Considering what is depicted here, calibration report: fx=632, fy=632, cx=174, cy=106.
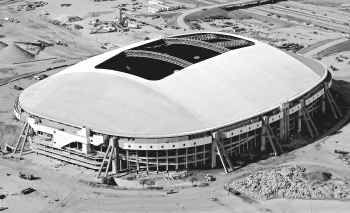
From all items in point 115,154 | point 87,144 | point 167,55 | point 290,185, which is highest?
point 167,55

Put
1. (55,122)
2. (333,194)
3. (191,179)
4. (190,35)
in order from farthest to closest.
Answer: (190,35), (55,122), (191,179), (333,194)

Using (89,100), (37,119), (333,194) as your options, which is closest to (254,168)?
(333,194)

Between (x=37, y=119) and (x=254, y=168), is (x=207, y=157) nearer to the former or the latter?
(x=254, y=168)

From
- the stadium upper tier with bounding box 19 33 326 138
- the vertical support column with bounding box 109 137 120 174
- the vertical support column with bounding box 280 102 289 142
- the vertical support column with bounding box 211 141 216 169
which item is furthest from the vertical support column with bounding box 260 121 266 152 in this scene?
the vertical support column with bounding box 109 137 120 174

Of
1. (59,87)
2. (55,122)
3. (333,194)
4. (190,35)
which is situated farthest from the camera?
(190,35)

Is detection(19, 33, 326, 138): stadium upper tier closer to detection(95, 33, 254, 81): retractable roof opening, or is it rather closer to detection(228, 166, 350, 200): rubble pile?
detection(95, 33, 254, 81): retractable roof opening

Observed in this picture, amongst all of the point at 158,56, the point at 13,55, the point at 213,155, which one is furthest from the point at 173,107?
the point at 13,55

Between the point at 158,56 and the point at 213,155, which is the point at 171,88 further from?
the point at 213,155
